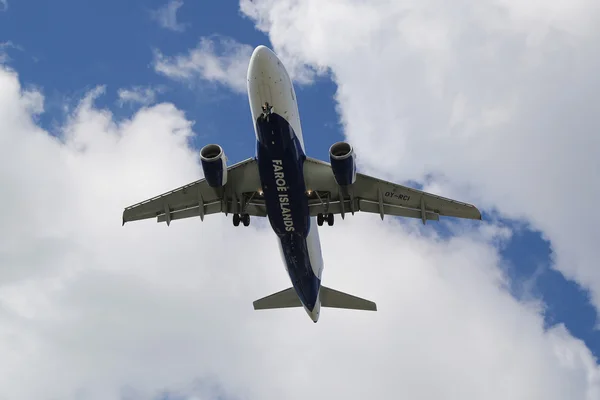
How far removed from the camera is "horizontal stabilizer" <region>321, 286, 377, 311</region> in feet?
115

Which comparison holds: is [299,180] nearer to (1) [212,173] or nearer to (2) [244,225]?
(1) [212,173]

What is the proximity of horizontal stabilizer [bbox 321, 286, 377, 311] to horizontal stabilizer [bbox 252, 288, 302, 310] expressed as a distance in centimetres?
141

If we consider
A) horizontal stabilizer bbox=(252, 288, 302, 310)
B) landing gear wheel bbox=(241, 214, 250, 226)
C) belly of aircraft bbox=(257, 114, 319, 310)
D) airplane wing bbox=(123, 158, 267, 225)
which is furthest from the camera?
horizontal stabilizer bbox=(252, 288, 302, 310)

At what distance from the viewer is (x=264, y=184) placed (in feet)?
88.2

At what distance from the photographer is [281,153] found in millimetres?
25953

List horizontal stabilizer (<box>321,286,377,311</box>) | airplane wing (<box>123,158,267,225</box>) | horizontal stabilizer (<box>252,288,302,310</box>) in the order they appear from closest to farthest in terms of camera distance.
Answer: airplane wing (<box>123,158,267,225</box>)
horizontal stabilizer (<box>321,286,377,311</box>)
horizontal stabilizer (<box>252,288,302,310</box>)

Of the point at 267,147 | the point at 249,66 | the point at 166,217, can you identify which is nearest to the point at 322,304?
the point at 166,217

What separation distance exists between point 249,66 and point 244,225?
8708 mm

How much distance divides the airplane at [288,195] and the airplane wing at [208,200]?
4 centimetres

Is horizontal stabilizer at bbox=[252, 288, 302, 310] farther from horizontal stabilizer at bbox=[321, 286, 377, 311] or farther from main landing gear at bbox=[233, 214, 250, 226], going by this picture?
main landing gear at bbox=[233, 214, 250, 226]

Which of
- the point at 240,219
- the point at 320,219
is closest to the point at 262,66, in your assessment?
the point at 320,219

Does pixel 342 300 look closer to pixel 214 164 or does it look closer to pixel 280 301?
pixel 280 301

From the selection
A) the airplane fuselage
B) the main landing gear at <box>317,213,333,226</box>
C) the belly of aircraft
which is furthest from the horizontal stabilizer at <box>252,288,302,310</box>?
the airplane fuselage

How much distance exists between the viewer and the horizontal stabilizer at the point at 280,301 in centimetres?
3547
